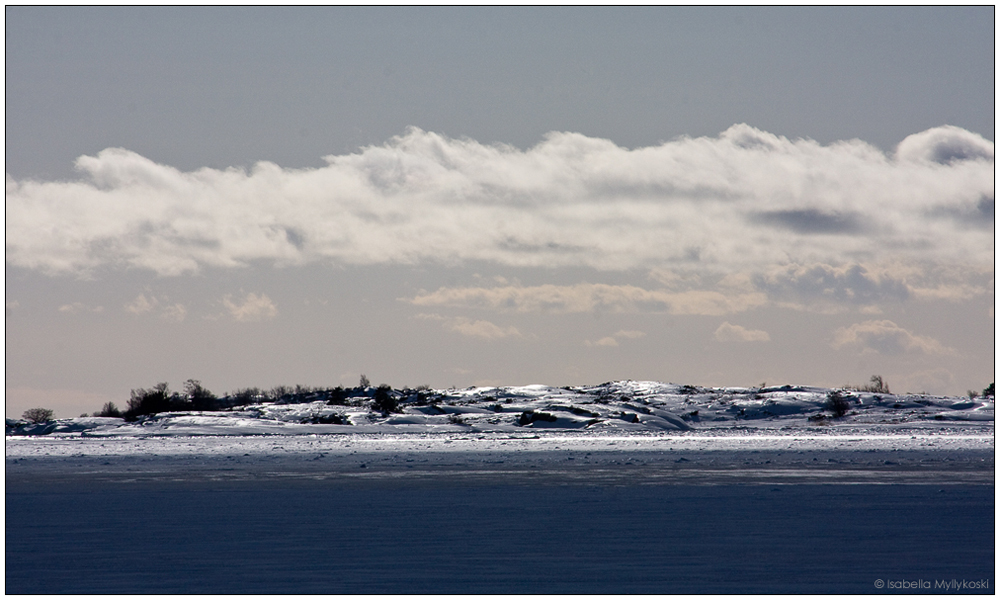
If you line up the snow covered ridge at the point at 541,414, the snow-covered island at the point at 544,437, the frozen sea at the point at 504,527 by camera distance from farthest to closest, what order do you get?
the snow covered ridge at the point at 541,414, the snow-covered island at the point at 544,437, the frozen sea at the point at 504,527

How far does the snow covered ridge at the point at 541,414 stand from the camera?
52.9 meters

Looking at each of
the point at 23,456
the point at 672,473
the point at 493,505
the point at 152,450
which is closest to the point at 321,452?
the point at 152,450

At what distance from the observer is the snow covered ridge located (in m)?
52.9

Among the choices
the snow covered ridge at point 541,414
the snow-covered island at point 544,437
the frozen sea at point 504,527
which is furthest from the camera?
the snow covered ridge at point 541,414

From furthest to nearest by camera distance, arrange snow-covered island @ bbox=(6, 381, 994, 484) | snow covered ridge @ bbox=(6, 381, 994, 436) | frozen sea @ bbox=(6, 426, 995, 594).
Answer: snow covered ridge @ bbox=(6, 381, 994, 436) < snow-covered island @ bbox=(6, 381, 994, 484) < frozen sea @ bbox=(6, 426, 995, 594)

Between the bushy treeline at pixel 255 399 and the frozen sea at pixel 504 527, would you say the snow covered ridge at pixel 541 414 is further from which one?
the frozen sea at pixel 504 527

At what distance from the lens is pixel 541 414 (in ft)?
193

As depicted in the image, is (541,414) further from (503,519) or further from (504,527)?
(504,527)

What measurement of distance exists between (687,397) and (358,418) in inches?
1421

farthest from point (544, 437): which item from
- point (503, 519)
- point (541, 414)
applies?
point (503, 519)

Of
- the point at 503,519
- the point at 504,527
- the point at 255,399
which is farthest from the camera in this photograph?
the point at 255,399

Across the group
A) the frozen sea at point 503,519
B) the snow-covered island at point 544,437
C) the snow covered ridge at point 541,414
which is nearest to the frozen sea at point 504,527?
the frozen sea at point 503,519

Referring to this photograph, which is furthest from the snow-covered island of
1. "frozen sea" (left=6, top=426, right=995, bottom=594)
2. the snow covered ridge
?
"frozen sea" (left=6, top=426, right=995, bottom=594)

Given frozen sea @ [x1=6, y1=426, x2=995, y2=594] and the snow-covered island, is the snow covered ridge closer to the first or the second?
the snow-covered island
